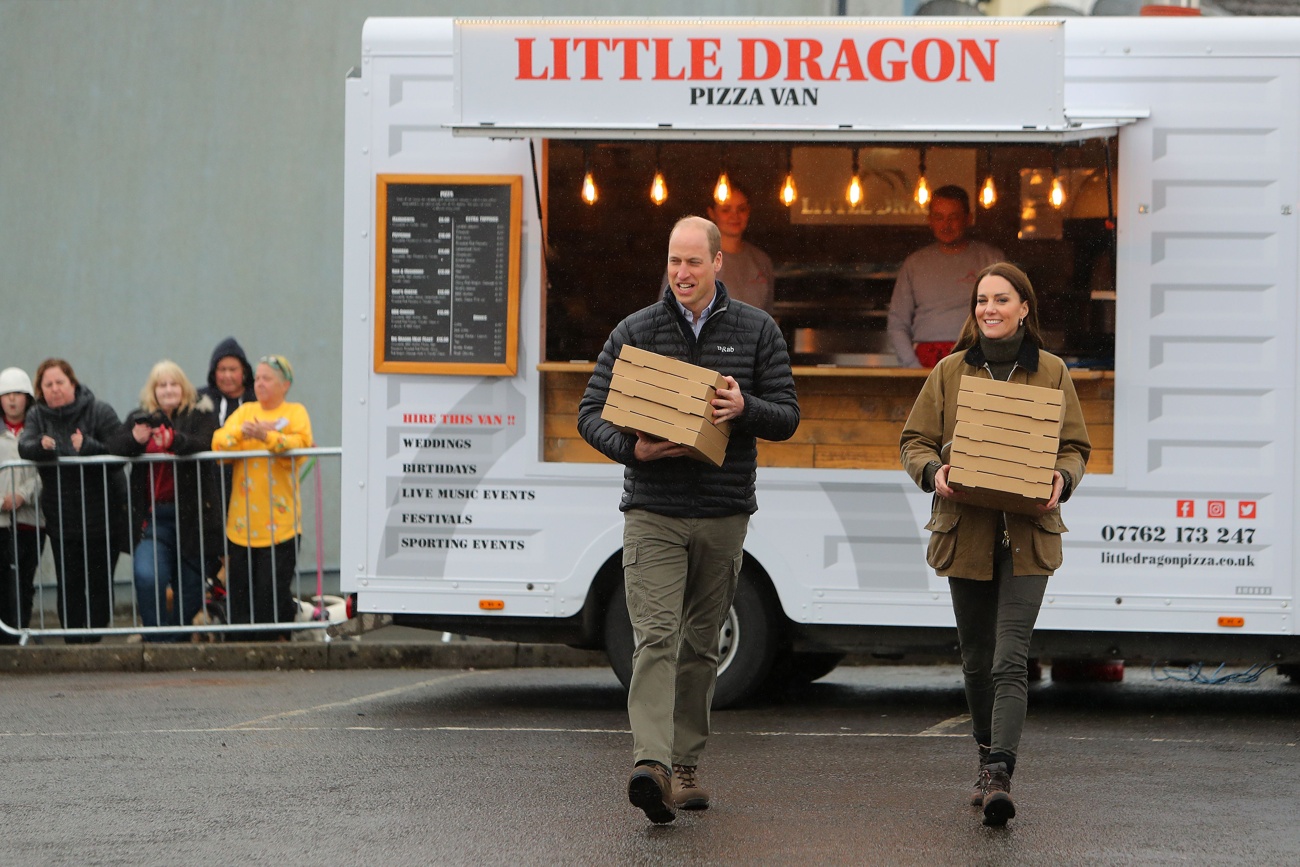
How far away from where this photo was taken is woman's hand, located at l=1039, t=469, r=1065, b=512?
557 centimetres

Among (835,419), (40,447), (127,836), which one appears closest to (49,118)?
(40,447)

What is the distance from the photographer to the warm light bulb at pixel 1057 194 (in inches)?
337

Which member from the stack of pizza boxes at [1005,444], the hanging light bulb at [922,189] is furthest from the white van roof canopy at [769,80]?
the stack of pizza boxes at [1005,444]

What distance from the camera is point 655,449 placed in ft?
18.2

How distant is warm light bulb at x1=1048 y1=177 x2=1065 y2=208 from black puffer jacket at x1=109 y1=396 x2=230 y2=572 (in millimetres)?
5008

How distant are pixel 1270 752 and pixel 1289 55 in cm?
309

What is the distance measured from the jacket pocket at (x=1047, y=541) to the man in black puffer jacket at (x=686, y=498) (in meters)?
0.88

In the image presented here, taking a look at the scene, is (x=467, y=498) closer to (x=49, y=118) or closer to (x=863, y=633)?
(x=863, y=633)

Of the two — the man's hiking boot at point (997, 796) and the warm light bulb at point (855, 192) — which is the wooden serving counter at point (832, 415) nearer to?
the warm light bulb at point (855, 192)

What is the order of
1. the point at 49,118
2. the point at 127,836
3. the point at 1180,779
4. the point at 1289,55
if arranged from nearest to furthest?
the point at 127,836 < the point at 1180,779 < the point at 1289,55 < the point at 49,118

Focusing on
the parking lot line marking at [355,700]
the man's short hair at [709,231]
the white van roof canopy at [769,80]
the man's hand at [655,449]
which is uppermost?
the white van roof canopy at [769,80]

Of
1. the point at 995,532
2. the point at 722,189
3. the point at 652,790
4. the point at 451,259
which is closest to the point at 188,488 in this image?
the point at 451,259

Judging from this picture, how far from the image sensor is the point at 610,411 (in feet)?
18.3

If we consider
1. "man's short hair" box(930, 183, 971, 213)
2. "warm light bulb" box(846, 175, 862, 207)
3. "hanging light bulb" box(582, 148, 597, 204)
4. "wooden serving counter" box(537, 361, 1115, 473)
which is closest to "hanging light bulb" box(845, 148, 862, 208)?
"warm light bulb" box(846, 175, 862, 207)
